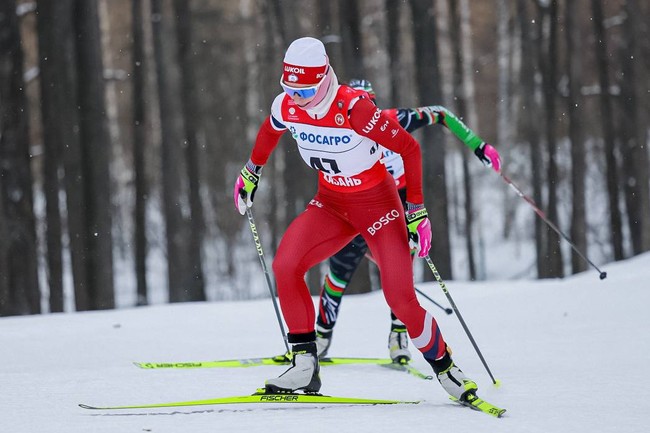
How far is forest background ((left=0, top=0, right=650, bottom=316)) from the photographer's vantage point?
1262cm

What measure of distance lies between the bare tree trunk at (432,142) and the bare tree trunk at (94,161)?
4.68 meters

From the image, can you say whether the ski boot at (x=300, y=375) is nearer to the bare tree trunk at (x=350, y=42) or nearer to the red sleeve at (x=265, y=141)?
the red sleeve at (x=265, y=141)

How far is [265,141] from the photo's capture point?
5.55 meters

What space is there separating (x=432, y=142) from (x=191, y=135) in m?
4.69

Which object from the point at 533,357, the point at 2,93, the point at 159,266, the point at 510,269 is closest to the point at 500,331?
the point at 533,357

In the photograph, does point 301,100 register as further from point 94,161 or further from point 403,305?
point 94,161

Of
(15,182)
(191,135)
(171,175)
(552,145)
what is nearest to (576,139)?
(552,145)

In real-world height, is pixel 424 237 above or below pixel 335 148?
below

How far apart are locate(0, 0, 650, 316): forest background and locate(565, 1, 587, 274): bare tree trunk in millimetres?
34

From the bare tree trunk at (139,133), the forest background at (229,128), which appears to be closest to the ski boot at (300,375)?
the forest background at (229,128)

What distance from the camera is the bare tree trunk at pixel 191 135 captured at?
15.6m

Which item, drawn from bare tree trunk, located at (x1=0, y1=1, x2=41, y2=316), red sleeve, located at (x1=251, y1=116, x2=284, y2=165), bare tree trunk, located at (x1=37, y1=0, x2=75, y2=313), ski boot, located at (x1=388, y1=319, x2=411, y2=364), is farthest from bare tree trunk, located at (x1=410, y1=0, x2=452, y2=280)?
red sleeve, located at (x1=251, y1=116, x2=284, y2=165)

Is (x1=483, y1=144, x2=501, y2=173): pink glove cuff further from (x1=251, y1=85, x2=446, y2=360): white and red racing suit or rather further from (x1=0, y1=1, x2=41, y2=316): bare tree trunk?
(x1=0, y1=1, x2=41, y2=316): bare tree trunk

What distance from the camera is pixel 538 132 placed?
58.5 feet
